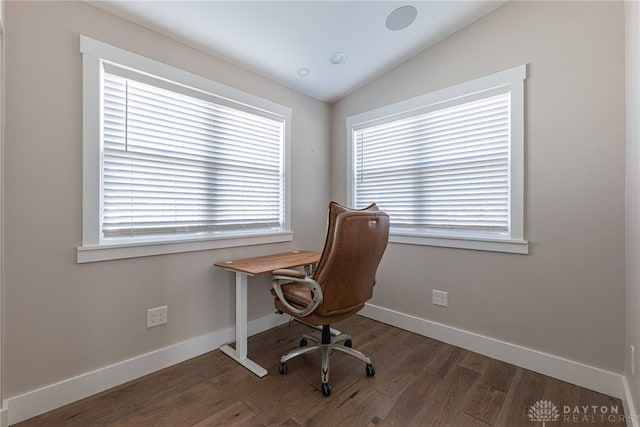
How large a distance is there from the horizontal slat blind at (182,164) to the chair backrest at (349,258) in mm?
1191

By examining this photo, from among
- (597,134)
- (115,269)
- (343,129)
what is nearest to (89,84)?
(115,269)

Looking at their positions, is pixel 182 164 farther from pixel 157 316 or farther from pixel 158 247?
Result: pixel 157 316

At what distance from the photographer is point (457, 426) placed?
144cm

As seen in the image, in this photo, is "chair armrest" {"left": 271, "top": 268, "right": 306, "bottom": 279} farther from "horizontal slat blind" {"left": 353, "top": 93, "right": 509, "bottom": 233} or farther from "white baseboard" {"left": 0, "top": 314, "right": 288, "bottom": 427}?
"horizontal slat blind" {"left": 353, "top": 93, "right": 509, "bottom": 233}

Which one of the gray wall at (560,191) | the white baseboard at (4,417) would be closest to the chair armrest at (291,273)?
the gray wall at (560,191)

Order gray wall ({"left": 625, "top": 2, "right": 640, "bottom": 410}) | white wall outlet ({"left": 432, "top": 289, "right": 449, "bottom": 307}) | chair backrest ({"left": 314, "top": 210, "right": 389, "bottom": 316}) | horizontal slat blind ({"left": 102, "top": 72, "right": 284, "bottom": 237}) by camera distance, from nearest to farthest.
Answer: gray wall ({"left": 625, "top": 2, "right": 640, "bottom": 410}), chair backrest ({"left": 314, "top": 210, "right": 389, "bottom": 316}), horizontal slat blind ({"left": 102, "top": 72, "right": 284, "bottom": 237}), white wall outlet ({"left": 432, "top": 289, "right": 449, "bottom": 307})

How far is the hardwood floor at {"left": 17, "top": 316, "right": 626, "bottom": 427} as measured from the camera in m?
1.48

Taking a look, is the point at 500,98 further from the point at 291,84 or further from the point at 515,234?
the point at 291,84

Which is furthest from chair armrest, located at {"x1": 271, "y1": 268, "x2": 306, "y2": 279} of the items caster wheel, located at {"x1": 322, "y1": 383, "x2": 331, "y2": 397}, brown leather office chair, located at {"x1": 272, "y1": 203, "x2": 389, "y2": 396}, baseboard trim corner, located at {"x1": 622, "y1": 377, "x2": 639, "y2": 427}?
baseboard trim corner, located at {"x1": 622, "y1": 377, "x2": 639, "y2": 427}

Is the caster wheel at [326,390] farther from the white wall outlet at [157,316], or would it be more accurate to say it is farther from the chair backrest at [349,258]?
the white wall outlet at [157,316]

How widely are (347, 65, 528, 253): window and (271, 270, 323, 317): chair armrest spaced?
1.32 metres

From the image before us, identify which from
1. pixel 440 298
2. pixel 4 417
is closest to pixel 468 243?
pixel 440 298

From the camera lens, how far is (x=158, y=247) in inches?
76.5

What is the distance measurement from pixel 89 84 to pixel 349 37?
1843mm
